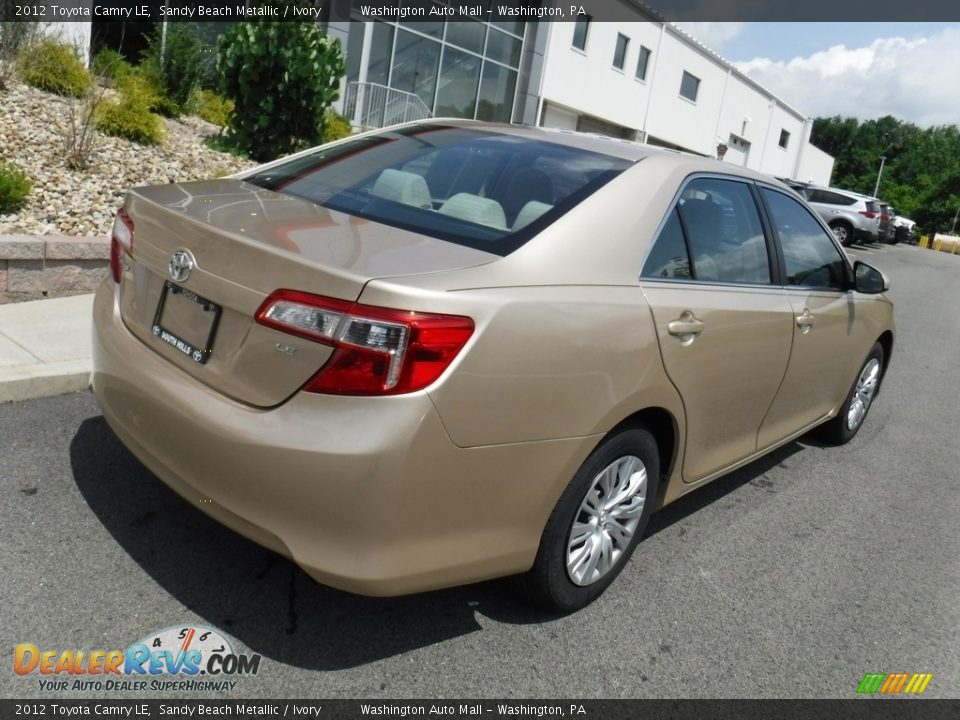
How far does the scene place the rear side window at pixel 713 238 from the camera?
3.21m

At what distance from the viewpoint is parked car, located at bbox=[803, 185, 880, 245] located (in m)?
26.1

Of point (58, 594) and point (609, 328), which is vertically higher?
point (609, 328)

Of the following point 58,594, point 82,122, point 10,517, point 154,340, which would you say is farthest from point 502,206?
point 82,122

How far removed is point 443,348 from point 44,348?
3.25 meters

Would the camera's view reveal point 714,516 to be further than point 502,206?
Yes

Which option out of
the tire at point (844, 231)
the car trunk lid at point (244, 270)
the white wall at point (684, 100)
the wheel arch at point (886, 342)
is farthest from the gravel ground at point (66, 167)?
the white wall at point (684, 100)

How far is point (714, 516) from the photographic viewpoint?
421cm

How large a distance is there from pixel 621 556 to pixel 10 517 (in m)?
2.30

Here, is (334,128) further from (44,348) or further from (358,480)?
(358,480)

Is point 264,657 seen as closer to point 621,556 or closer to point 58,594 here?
point 58,594

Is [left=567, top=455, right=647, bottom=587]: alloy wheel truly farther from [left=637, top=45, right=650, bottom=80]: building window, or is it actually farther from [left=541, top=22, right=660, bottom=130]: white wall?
[left=637, top=45, right=650, bottom=80]: building window

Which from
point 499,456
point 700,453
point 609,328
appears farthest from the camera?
point 700,453

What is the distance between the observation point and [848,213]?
85.8 feet

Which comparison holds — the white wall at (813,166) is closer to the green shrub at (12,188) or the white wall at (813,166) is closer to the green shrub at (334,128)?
the green shrub at (334,128)
